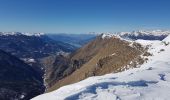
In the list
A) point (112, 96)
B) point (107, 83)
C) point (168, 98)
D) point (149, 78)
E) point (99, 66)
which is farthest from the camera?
point (99, 66)

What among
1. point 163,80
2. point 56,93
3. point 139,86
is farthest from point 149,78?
point 56,93

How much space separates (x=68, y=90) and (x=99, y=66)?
16095cm

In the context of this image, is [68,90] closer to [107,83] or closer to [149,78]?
[107,83]

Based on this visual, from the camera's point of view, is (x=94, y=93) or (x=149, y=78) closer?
(x=94, y=93)

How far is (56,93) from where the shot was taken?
73.9ft

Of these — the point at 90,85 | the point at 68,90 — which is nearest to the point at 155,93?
the point at 90,85

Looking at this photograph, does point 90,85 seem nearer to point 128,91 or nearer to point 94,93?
point 94,93

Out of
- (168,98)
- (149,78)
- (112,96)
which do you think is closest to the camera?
(112,96)

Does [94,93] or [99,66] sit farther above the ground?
[94,93]

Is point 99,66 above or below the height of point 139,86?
below

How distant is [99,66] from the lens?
184 metres

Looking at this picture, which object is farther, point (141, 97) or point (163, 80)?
point (163, 80)

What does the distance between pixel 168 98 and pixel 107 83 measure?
4732mm

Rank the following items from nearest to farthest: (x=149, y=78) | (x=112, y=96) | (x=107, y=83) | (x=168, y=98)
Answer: (x=112, y=96)
(x=168, y=98)
(x=107, y=83)
(x=149, y=78)
